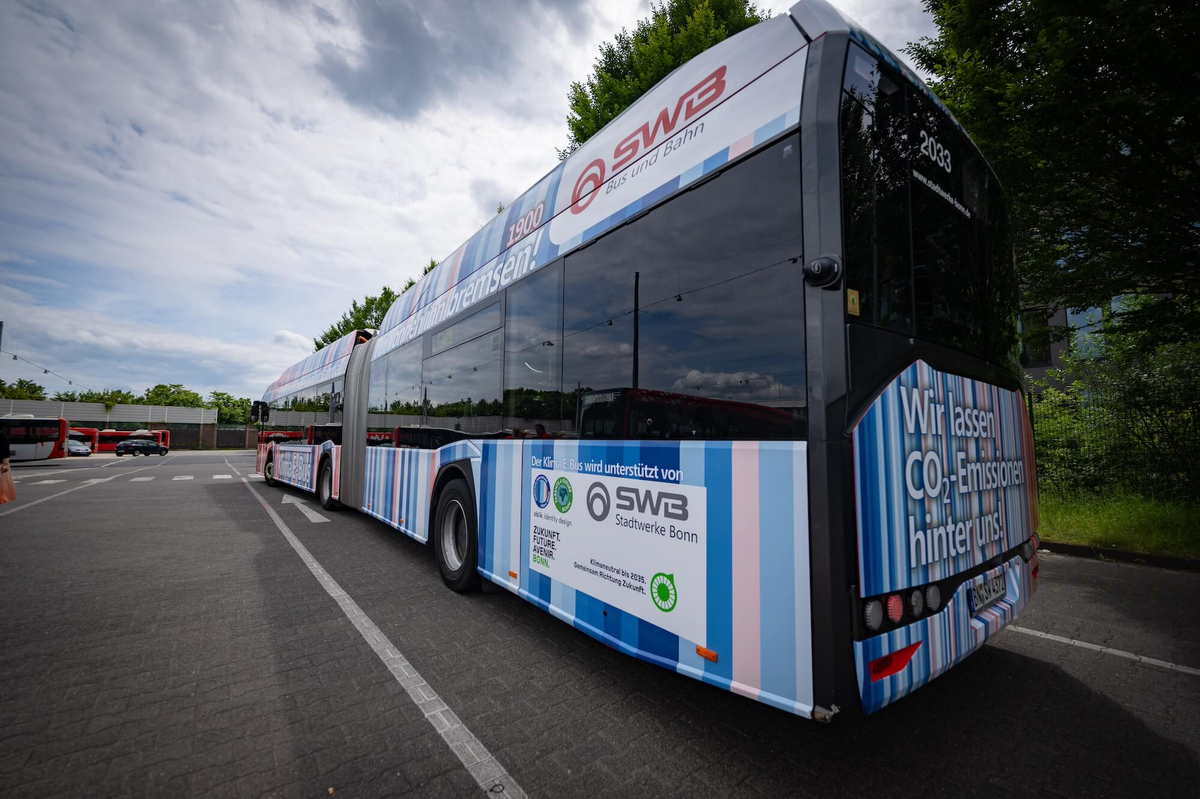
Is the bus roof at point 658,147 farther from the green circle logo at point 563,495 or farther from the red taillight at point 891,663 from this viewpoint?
the red taillight at point 891,663

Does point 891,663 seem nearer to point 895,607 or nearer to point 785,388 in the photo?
point 895,607

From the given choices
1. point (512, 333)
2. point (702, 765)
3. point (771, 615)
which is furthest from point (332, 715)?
point (512, 333)

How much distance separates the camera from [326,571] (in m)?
5.82

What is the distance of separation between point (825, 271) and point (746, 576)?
133 cm

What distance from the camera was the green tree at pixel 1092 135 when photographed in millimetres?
5004

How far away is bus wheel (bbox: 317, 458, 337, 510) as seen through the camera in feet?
33.1

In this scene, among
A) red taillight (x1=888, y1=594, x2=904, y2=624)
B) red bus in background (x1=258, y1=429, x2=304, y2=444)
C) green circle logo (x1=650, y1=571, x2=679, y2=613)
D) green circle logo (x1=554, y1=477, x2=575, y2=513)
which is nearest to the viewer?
red taillight (x1=888, y1=594, x2=904, y2=624)

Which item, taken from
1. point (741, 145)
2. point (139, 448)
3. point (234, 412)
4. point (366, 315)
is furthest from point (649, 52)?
point (234, 412)

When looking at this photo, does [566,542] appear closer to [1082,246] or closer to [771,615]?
[771,615]

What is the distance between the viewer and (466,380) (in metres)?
5.23

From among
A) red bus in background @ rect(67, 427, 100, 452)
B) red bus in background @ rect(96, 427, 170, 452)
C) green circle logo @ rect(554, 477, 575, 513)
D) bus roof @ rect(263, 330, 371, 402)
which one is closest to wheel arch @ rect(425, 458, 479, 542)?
green circle logo @ rect(554, 477, 575, 513)

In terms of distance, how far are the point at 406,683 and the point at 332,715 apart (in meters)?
0.45

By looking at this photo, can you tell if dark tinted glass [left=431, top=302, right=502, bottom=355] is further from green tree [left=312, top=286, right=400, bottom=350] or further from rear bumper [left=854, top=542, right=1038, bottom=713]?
green tree [left=312, top=286, right=400, bottom=350]

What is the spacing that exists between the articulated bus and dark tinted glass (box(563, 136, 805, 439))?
1cm
